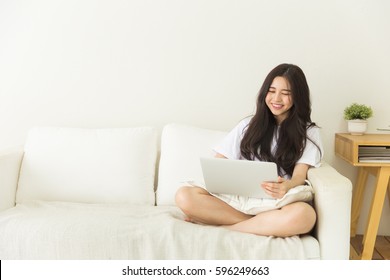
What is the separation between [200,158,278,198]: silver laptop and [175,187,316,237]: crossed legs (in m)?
0.07

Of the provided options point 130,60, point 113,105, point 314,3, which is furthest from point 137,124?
point 314,3

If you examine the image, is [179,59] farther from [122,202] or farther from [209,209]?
[209,209]

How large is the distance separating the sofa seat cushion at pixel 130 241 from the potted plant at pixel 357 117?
0.93 metres

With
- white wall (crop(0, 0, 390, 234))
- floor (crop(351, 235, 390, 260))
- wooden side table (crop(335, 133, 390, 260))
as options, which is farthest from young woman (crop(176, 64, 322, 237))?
floor (crop(351, 235, 390, 260))

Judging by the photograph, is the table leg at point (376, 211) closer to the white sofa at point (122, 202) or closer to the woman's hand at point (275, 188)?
the white sofa at point (122, 202)

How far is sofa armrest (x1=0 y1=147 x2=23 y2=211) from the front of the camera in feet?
7.77

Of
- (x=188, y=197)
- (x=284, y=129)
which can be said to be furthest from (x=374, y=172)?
(x=188, y=197)

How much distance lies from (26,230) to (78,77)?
1.09m

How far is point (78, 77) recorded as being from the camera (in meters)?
2.78

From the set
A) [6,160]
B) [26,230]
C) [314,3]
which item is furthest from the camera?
[314,3]

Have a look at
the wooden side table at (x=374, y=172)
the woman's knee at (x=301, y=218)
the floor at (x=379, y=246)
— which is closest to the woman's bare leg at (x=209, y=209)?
the woman's knee at (x=301, y=218)

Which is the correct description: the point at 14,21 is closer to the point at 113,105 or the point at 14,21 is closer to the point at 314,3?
the point at 113,105

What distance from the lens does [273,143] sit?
7.43 feet

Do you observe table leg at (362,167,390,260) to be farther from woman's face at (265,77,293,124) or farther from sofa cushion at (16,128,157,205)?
sofa cushion at (16,128,157,205)
